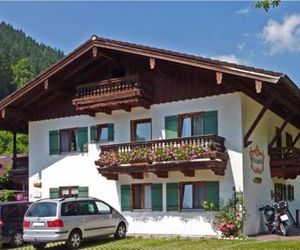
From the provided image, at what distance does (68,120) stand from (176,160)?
6681 mm

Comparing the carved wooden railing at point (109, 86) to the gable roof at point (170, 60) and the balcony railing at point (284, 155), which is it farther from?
the balcony railing at point (284, 155)

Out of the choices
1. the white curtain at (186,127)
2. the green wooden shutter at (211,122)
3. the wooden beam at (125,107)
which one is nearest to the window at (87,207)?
the white curtain at (186,127)

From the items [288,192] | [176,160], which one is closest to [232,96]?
[176,160]

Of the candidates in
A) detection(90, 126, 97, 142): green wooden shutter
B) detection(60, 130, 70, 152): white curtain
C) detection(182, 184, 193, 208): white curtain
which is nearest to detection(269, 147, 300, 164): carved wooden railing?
detection(182, 184, 193, 208): white curtain

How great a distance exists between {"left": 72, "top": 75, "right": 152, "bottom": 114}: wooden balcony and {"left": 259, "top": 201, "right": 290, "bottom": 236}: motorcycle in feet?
20.7

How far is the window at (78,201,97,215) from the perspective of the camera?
1839 centimetres

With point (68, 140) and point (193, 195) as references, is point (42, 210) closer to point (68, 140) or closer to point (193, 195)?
point (193, 195)

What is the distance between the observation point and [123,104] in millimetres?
22438

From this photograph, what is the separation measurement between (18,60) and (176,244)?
8360 cm

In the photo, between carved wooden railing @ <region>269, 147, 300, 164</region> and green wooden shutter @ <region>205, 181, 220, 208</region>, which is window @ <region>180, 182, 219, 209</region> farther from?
carved wooden railing @ <region>269, 147, 300, 164</region>

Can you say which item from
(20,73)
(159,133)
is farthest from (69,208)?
(20,73)

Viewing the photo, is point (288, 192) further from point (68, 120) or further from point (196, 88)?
point (68, 120)

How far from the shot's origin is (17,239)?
1916 centimetres

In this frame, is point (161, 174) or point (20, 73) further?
point (20, 73)
